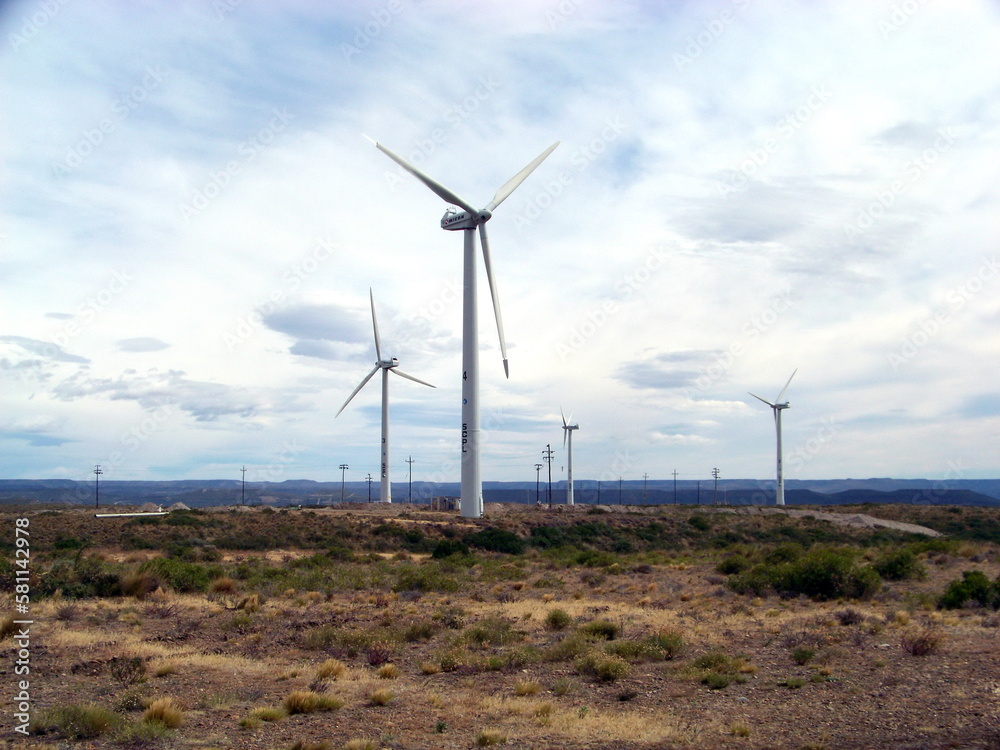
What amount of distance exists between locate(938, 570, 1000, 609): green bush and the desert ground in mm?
58

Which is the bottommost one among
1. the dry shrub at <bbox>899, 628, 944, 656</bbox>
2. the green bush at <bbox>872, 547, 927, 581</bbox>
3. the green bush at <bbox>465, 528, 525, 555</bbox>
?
the green bush at <bbox>465, 528, 525, 555</bbox>

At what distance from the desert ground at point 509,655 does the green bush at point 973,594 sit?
0.19 ft

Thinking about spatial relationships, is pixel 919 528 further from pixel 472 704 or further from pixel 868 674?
pixel 472 704

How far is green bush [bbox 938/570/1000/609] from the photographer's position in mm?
24094

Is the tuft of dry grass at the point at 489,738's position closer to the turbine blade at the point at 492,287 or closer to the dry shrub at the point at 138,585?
the dry shrub at the point at 138,585

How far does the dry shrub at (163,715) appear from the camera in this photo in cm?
1254

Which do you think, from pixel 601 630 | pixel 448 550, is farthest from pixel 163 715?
pixel 448 550

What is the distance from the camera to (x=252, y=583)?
2961 centimetres

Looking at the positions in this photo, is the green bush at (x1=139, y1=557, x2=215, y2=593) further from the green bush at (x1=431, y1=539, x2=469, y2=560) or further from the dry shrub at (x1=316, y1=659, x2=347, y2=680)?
the green bush at (x1=431, y1=539, x2=469, y2=560)

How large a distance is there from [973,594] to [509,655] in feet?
54.0

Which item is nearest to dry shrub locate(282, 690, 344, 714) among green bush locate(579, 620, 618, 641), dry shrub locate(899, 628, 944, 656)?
green bush locate(579, 620, 618, 641)

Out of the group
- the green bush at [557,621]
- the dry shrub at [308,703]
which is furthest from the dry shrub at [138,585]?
the dry shrub at [308,703]

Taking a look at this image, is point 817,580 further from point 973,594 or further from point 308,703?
A: point 308,703

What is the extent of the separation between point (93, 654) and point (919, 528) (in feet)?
295
